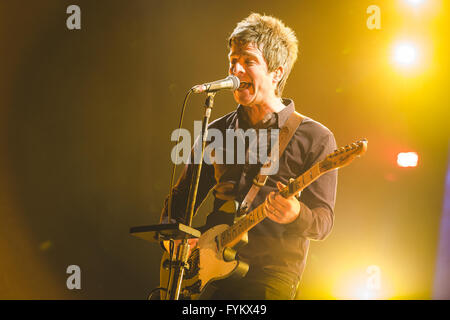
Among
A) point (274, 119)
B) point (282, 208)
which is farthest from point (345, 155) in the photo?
point (274, 119)

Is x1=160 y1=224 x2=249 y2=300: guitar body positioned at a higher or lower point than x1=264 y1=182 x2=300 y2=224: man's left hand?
lower

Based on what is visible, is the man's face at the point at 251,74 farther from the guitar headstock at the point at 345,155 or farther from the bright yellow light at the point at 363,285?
the bright yellow light at the point at 363,285

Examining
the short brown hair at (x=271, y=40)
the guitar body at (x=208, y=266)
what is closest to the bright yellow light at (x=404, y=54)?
the short brown hair at (x=271, y=40)

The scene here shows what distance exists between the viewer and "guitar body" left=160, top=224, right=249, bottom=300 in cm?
241

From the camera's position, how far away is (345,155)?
206cm

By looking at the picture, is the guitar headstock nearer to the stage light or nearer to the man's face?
the man's face

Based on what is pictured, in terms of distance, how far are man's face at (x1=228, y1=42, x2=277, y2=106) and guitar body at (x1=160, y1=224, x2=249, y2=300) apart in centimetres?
87

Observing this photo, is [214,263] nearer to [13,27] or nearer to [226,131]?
[226,131]

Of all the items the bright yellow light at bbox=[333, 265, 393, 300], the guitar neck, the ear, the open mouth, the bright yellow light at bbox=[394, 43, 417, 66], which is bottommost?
the bright yellow light at bbox=[333, 265, 393, 300]

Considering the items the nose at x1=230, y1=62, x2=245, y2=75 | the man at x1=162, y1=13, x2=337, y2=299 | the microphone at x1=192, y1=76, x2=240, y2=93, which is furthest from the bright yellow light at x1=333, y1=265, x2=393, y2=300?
the microphone at x1=192, y1=76, x2=240, y2=93

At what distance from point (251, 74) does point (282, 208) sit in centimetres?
97

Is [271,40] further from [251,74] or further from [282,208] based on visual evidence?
[282,208]
